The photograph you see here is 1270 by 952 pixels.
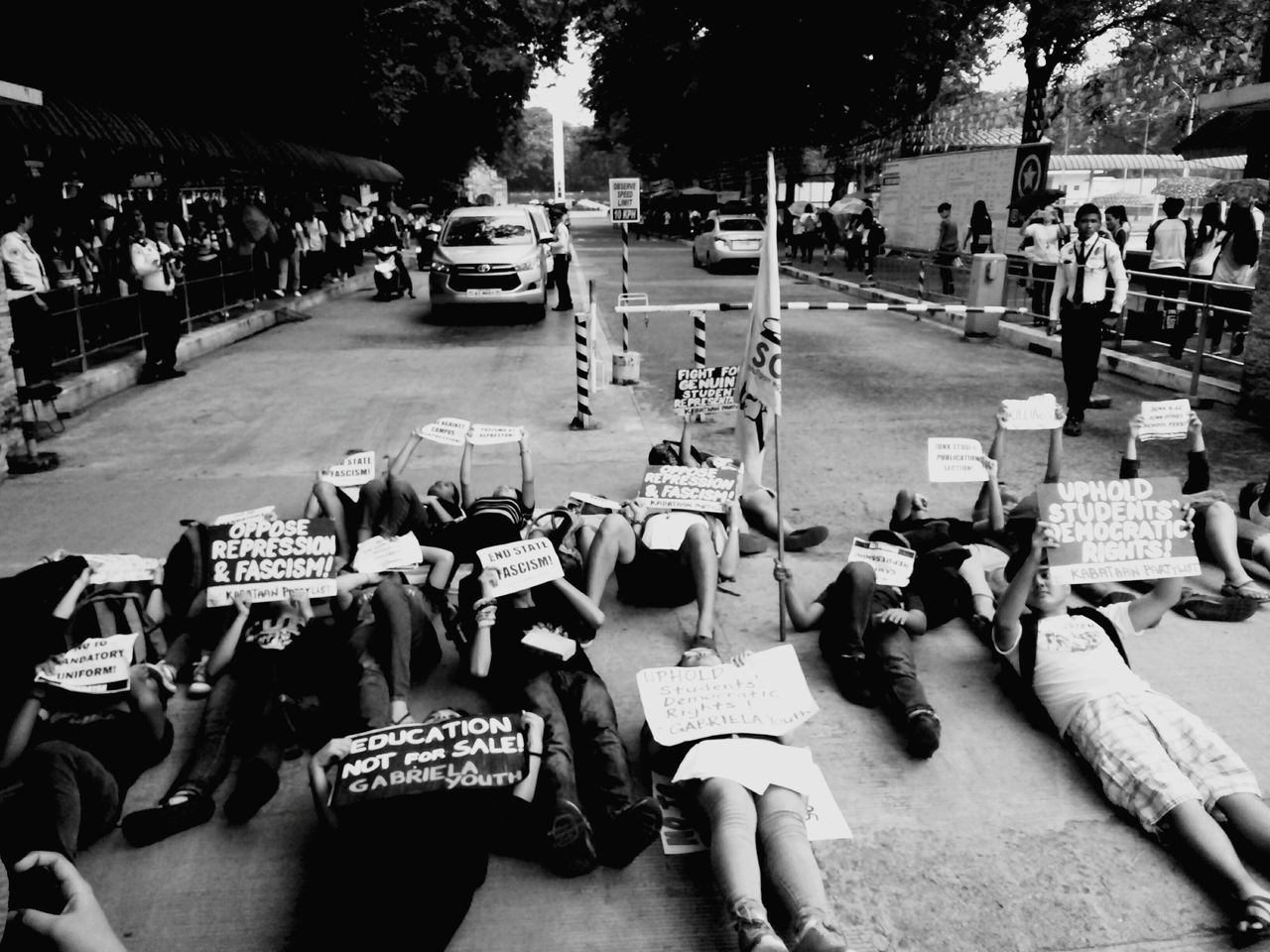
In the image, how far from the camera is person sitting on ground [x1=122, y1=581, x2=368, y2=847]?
3.90 m

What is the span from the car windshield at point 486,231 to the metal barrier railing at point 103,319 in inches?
168

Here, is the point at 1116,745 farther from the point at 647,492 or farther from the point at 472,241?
the point at 472,241

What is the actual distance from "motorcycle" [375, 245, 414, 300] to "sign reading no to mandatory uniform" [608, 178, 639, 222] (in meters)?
5.86

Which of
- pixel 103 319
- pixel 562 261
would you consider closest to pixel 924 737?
pixel 103 319

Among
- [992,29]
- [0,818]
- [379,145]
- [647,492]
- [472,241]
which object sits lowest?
[0,818]

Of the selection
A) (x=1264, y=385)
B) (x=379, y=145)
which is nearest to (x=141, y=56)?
(x=379, y=145)

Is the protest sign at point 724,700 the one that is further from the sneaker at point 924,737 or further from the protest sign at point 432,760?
the protest sign at point 432,760

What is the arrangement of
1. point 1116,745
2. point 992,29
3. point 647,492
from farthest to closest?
point 992,29 → point 647,492 → point 1116,745

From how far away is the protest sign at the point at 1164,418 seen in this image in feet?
20.6

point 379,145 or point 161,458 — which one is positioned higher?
point 379,145

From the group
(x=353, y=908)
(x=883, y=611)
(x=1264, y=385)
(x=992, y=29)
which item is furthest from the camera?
(x=992, y=29)

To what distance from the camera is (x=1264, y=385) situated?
32.9 ft

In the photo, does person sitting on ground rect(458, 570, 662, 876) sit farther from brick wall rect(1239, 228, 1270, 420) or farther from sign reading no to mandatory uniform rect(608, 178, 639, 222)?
sign reading no to mandatory uniform rect(608, 178, 639, 222)

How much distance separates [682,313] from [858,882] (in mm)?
16129
